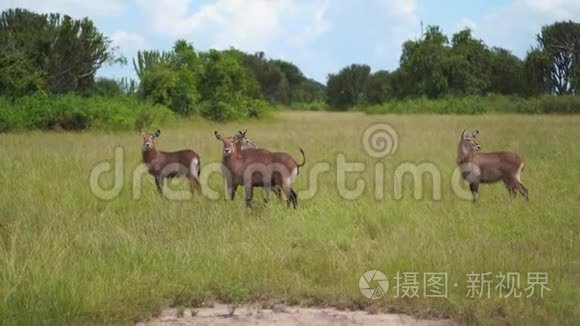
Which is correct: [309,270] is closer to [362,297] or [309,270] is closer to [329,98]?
[362,297]

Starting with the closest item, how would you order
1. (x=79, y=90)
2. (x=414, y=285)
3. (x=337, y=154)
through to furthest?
(x=414, y=285), (x=337, y=154), (x=79, y=90)

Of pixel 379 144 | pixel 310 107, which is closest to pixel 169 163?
pixel 379 144

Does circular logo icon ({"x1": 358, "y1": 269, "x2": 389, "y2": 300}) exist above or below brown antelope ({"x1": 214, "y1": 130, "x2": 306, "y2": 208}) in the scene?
below

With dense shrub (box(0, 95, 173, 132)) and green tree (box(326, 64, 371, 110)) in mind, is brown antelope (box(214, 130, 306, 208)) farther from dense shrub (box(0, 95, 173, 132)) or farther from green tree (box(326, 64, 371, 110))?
green tree (box(326, 64, 371, 110))

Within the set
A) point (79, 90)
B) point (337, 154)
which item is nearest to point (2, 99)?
point (79, 90)

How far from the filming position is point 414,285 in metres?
5.24

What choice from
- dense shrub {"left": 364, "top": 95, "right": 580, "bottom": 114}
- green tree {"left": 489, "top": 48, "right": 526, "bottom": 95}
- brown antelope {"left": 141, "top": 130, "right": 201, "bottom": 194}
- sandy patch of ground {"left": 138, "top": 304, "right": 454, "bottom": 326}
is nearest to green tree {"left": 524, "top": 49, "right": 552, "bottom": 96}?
green tree {"left": 489, "top": 48, "right": 526, "bottom": 95}

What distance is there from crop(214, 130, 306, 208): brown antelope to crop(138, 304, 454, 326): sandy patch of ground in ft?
11.3

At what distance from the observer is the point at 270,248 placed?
6.22m

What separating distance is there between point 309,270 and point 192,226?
1966 mm

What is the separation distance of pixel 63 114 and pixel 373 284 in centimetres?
1919

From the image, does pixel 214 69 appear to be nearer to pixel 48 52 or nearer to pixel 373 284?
pixel 48 52

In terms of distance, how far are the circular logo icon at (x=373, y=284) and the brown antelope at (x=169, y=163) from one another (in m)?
4.91

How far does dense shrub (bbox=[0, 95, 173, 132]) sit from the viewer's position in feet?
71.2
